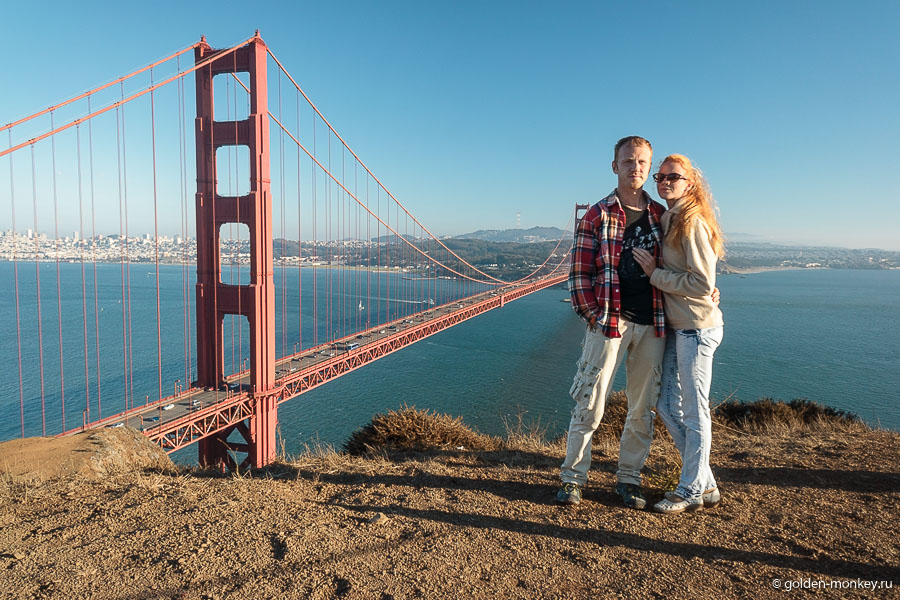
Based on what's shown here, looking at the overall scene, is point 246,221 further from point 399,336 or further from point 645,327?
point 645,327

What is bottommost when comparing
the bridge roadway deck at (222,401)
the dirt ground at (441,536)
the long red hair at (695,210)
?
the bridge roadway deck at (222,401)

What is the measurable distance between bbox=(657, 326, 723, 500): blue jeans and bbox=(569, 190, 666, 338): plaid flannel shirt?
0.45ft

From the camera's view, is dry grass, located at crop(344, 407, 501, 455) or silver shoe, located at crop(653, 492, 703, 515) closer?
silver shoe, located at crop(653, 492, 703, 515)

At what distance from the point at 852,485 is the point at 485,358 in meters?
29.6

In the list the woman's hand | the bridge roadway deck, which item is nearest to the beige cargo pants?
the woman's hand

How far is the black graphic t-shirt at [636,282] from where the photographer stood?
2363 millimetres

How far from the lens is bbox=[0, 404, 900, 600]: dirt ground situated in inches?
68.4

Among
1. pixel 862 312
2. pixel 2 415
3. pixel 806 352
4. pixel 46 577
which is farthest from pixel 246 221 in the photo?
pixel 862 312

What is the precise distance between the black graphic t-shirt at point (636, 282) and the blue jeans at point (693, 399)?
19 cm

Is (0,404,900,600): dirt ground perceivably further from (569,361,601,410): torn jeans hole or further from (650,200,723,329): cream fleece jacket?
(650,200,723,329): cream fleece jacket

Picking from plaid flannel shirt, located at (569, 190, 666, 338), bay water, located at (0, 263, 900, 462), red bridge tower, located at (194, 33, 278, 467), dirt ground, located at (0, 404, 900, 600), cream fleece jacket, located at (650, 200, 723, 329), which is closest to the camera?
dirt ground, located at (0, 404, 900, 600)

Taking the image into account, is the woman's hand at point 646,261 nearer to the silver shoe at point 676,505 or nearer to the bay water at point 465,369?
the silver shoe at point 676,505

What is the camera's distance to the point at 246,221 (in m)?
12.0

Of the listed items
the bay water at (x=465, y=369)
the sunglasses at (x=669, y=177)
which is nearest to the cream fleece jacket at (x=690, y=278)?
the sunglasses at (x=669, y=177)
